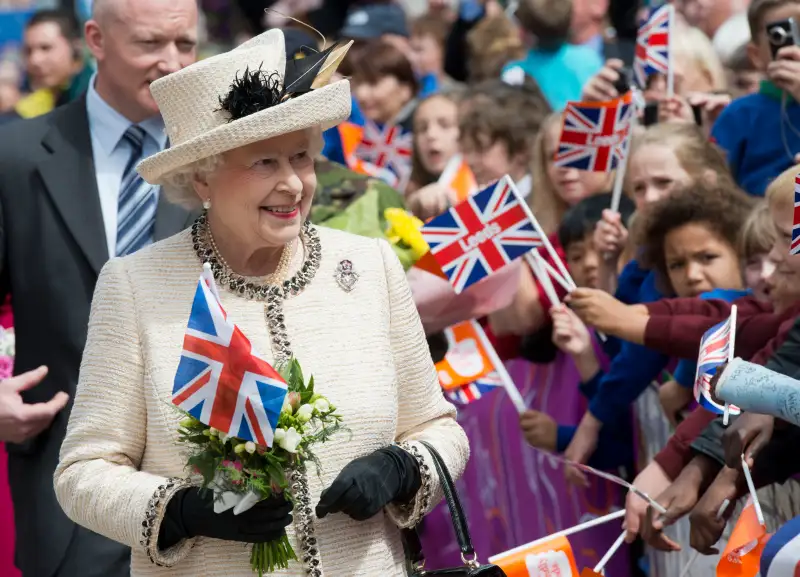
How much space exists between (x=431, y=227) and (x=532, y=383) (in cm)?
101

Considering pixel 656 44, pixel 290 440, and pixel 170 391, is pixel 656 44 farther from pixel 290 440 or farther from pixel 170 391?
pixel 290 440

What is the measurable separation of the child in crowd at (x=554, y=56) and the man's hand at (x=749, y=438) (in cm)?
635

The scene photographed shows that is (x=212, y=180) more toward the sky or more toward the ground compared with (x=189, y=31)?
more toward the ground

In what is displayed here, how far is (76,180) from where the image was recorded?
544cm

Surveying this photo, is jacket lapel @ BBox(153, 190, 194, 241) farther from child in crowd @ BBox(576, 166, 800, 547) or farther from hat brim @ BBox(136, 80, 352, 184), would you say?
child in crowd @ BBox(576, 166, 800, 547)

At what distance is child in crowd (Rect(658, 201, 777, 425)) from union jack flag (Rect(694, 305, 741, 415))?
0.94 meters

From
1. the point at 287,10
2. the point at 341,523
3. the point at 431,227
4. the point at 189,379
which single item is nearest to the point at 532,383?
the point at 431,227

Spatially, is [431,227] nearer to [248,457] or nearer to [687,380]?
[687,380]

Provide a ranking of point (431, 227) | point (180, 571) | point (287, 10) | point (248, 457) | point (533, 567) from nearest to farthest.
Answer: point (248, 457)
point (180, 571)
point (533, 567)
point (431, 227)
point (287, 10)

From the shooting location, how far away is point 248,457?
3709 millimetres

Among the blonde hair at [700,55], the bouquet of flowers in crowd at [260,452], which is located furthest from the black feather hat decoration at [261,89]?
the blonde hair at [700,55]

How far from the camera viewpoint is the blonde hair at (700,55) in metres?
8.62

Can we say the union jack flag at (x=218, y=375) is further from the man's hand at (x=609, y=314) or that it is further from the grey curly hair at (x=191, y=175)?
the man's hand at (x=609, y=314)

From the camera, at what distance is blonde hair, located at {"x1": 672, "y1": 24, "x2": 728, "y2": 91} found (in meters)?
8.62
